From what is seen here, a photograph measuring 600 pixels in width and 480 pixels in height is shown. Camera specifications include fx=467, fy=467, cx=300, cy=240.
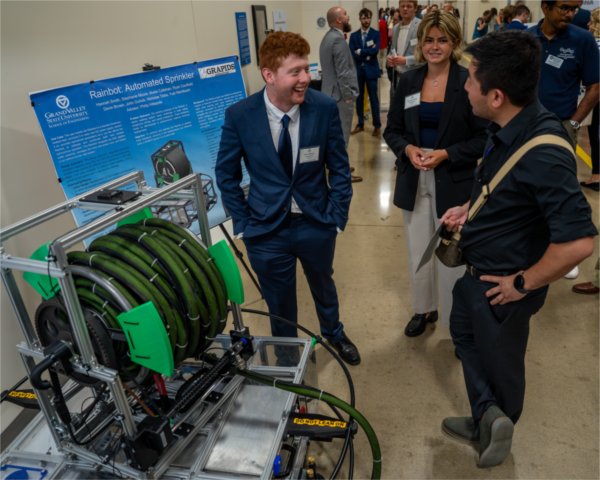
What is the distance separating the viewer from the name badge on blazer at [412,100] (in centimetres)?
219

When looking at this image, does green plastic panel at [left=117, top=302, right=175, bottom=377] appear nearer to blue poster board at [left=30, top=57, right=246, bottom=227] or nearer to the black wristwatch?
the black wristwatch

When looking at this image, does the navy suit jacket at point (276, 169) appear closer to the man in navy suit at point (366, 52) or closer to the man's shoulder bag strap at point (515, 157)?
the man's shoulder bag strap at point (515, 157)

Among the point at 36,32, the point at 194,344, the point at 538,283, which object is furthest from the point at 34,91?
the point at 538,283

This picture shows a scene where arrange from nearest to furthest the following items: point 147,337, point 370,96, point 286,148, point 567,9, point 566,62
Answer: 1. point 147,337
2. point 286,148
3. point 567,9
4. point 566,62
5. point 370,96

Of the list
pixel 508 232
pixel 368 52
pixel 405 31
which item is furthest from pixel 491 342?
pixel 368 52

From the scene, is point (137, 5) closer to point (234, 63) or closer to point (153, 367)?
point (234, 63)

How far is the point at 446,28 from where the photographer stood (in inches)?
80.1

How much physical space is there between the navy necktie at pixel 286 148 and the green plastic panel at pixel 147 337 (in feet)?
3.29

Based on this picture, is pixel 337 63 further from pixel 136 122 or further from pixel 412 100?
pixel 136 122

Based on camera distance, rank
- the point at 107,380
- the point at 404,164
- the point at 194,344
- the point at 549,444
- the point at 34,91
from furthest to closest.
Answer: the point at 404,164
the point at 34,91
the point at 549,444
the point at 194,344
the point at 107,380

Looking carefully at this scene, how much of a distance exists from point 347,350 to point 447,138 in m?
1.20

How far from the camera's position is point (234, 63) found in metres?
2.93

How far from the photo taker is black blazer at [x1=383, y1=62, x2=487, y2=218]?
2.11 metres

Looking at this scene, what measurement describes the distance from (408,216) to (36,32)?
1.99 meters
